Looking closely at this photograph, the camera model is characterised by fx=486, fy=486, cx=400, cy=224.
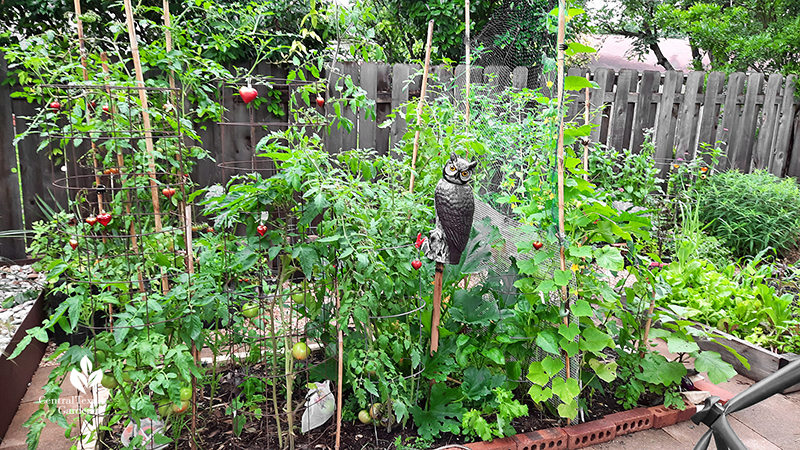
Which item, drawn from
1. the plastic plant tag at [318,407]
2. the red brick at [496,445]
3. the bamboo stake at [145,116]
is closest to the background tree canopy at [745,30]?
the red brick at [496,445]

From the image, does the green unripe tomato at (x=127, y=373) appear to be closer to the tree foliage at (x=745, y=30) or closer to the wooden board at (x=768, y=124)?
the wooden board at (x=768, y=124)

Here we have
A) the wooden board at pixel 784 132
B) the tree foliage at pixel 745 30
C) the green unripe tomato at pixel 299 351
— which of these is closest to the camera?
the green unripe tomato at pixel 299 351

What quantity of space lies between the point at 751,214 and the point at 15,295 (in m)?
5.76

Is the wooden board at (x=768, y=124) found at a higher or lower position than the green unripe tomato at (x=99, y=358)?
higher

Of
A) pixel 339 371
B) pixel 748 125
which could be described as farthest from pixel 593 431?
pixel 748 125

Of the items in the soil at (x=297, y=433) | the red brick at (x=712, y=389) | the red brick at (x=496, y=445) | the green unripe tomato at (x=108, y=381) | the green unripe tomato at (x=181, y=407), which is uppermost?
the green unripe tomato at (x=108, y=381)

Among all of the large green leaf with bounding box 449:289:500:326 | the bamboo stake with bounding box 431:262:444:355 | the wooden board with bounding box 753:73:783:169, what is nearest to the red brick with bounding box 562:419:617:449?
the large green leaf with bounding box 449:289:500:326

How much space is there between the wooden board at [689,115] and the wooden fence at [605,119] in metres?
0.01

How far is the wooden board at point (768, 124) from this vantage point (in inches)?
231

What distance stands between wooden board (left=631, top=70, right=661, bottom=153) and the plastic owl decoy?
4311mm

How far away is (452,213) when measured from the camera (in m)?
1.89

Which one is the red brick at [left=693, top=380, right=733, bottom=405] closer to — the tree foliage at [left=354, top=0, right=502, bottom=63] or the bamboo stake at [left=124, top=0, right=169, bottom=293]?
the bamboo stake at [left=124, top=0, right=169, bottom=293]

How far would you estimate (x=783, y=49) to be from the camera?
680cm

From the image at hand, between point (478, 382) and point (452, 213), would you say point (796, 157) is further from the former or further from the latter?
point (452, 213)
